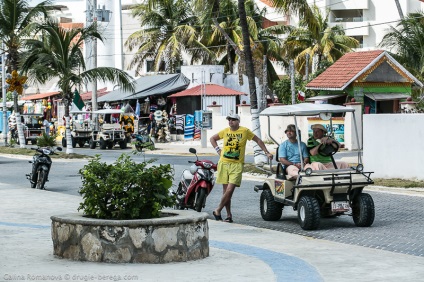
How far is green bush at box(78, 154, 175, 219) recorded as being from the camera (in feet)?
35.8

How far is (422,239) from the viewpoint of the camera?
13.6m

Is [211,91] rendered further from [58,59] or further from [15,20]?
[58,59]

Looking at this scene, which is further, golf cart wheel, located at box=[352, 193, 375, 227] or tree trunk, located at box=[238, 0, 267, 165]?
tree trunk, located at box=[238, 0, 267, 165]

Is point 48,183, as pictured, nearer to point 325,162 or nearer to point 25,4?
point 325,162

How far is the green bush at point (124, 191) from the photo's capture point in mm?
10922

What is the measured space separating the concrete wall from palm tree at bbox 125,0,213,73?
34.3 m

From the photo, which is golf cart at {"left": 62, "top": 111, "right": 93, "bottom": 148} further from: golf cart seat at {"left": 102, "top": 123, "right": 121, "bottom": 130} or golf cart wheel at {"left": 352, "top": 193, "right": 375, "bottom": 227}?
golf cart wheel at {"left": 352, "top": 193, "right": 375, "bottom": 227}

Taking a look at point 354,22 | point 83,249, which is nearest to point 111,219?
point 83,249

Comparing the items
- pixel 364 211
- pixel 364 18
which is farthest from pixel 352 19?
pixel 364 211

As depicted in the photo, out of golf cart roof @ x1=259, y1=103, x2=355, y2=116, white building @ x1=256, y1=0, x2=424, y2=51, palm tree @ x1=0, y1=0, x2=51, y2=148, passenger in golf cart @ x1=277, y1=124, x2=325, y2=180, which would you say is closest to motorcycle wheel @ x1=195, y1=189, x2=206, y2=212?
passenger in golf cart @ x1=277, y1=124, x2=325, y2=180

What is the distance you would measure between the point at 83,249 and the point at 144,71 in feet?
196

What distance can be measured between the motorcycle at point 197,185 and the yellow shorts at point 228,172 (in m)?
0.52

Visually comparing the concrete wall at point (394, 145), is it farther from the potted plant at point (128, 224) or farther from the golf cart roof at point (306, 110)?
the potted plant at point (128, 224)

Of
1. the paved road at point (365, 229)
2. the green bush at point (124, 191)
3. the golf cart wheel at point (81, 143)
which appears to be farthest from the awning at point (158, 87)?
the green bush at point (124, 191)
